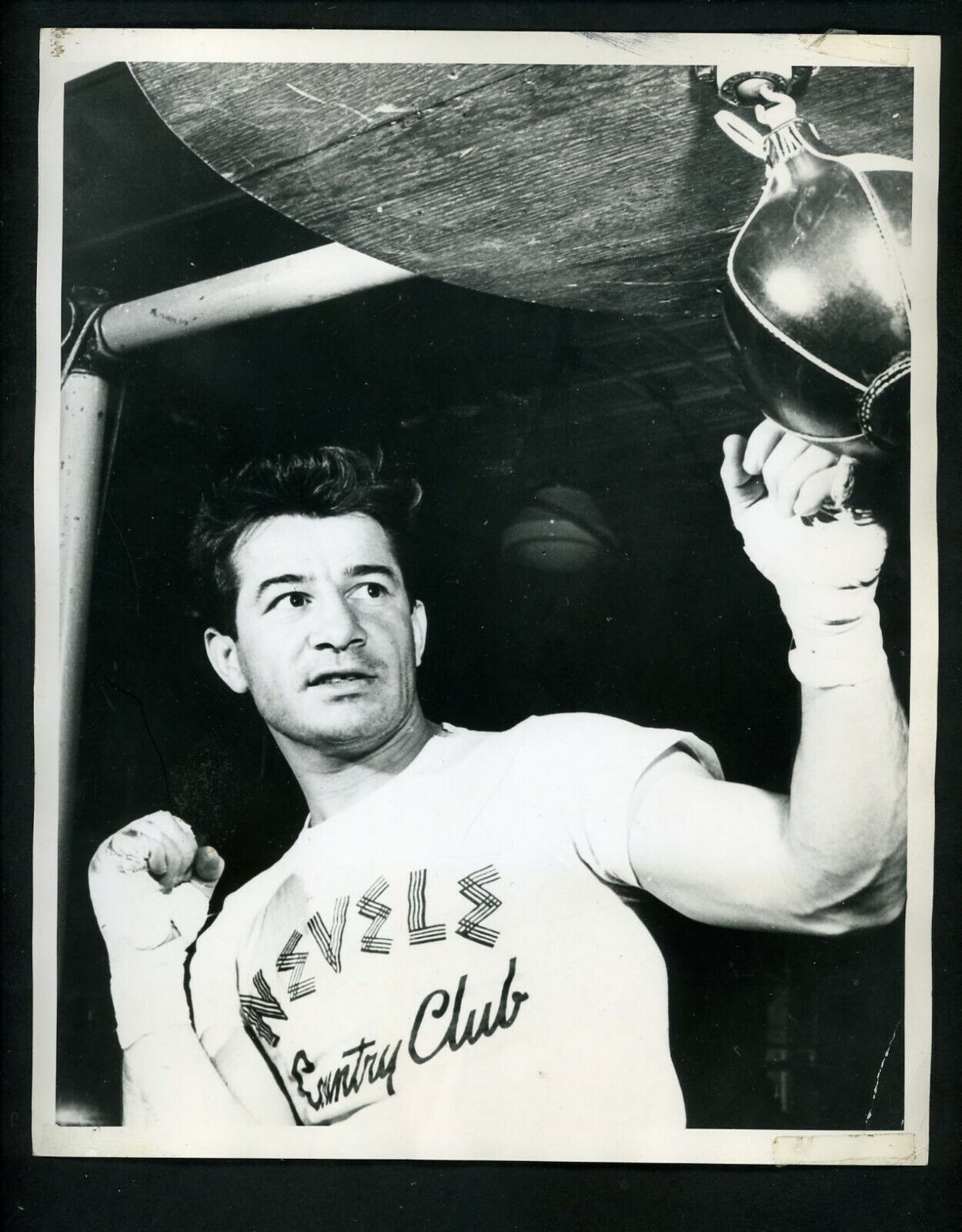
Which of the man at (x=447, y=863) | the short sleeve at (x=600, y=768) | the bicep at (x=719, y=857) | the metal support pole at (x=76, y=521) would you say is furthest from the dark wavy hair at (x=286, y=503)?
the bicep at (x=719, y=857)

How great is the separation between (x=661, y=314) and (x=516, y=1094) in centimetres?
80

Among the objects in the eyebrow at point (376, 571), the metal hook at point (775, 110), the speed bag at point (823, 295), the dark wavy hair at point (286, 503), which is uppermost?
the metal hook at point (775, 110)

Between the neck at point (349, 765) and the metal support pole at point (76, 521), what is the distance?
0.22 m

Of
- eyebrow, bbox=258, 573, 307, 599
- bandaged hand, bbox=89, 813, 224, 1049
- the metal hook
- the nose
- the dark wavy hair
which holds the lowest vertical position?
bandaged hand, bbox=89, 813, 224, 1049

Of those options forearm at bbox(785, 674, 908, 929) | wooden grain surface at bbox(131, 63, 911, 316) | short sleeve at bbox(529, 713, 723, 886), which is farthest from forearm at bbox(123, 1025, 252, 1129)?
wooden grain surface at bbox(131, 63, 911, 316)

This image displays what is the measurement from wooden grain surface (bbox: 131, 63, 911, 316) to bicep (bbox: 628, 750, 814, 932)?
0.50m

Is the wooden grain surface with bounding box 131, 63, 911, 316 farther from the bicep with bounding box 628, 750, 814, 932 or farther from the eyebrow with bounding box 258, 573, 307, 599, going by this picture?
the bicep with bounding box 628, 750, 814, 932

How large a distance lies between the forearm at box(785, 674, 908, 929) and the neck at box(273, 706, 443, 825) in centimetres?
37

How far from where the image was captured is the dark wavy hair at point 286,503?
1157 millimetres

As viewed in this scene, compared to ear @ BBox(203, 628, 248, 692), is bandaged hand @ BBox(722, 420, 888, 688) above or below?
above

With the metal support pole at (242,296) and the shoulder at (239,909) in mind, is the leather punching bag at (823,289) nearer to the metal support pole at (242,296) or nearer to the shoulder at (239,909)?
the metal support pole at (242,296)

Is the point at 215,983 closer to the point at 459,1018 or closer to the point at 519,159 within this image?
the point at 459,1018

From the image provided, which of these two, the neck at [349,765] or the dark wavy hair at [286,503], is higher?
the dark wavy hair at [286,503]

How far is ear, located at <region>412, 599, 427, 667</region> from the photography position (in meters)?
1.15
